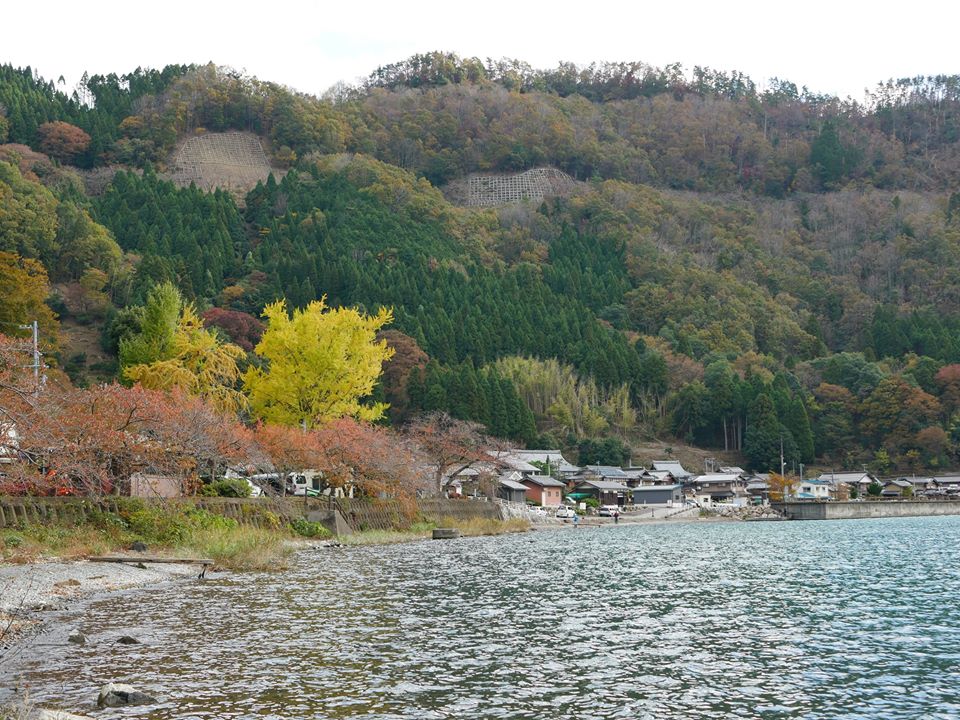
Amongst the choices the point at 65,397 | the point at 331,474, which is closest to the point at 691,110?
the point at 331,474

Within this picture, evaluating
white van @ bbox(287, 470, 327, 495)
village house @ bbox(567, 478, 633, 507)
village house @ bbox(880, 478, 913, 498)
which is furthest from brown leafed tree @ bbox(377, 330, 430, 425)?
village house @ bbox(880, 478, 913, 498)

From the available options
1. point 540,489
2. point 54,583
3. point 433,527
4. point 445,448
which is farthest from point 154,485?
point 540,489

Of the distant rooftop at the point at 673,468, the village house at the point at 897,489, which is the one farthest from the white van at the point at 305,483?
the village house at the point at 897,489

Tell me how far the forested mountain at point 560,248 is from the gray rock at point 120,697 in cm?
5202

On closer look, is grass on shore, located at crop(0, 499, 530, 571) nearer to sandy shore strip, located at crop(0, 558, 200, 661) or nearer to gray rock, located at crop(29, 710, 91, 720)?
sandy shore strip, located at crop(0, 558, 200, 661)

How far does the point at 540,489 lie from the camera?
79.2 metres

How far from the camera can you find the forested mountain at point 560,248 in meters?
89.8

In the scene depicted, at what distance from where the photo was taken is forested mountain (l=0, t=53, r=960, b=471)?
89.8 metres

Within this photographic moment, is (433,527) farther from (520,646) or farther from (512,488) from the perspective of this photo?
(520,646)

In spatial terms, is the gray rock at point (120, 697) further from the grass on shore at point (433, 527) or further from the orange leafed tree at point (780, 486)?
the orange leafed tree at point (780, 486)

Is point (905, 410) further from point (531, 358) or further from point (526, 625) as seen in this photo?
point (526, 625)

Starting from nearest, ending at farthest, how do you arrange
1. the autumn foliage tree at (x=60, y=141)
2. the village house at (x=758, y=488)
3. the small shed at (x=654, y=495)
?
the small shed at (x=654, y=495) → the village house at (x=758, y=488) → the autumn foliage tree at (x=60, y=141)

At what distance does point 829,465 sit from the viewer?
322 ft

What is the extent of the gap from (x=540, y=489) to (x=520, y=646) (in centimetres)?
6221
